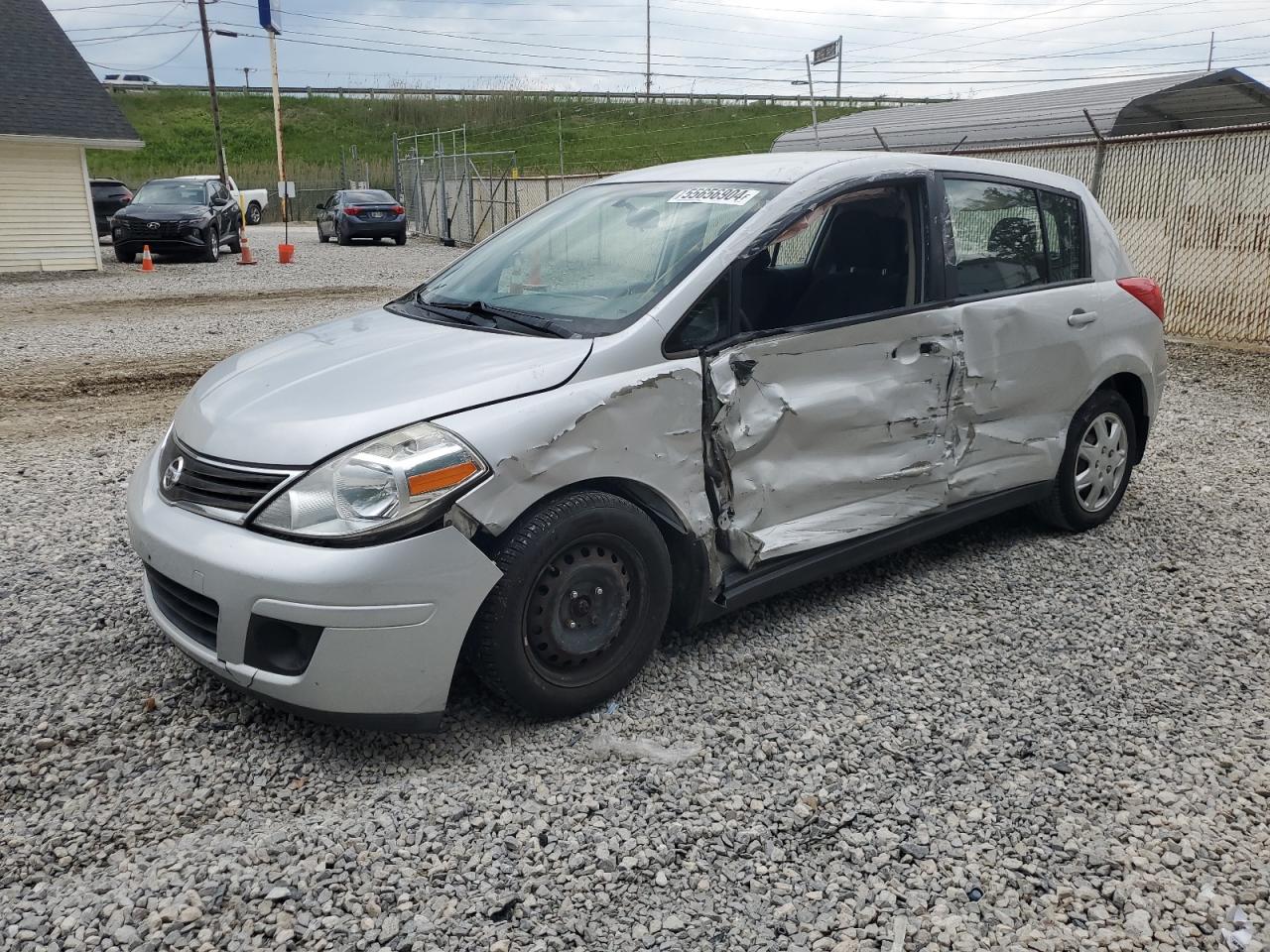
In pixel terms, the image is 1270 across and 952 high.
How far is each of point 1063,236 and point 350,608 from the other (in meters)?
3.69

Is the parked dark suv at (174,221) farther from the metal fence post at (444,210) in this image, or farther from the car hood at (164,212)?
the metal fence post at (444,210)

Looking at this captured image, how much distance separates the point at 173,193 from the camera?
21703 mm

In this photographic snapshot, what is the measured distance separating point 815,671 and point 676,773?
83cm

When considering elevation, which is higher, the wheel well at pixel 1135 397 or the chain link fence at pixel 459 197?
the chain link fence at pixel 459 197

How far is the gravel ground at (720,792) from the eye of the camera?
2.46m

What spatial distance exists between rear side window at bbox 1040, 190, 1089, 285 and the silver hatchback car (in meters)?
0.02

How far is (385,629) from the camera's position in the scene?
281cm

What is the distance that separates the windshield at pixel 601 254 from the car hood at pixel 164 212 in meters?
18.7

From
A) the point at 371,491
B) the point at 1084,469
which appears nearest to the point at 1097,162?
the point at 1084,469

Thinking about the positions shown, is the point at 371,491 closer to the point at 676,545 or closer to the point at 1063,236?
the point at 676,545

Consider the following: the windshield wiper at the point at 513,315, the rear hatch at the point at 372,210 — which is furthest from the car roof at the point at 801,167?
the rear hatch at the point at 372,210

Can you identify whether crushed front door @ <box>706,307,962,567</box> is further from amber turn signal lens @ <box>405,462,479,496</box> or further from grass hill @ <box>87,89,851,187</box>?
grass hill @ <box>87,89,851,187</box>

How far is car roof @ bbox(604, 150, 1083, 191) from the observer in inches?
152

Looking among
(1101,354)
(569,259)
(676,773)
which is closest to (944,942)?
(676,773)
